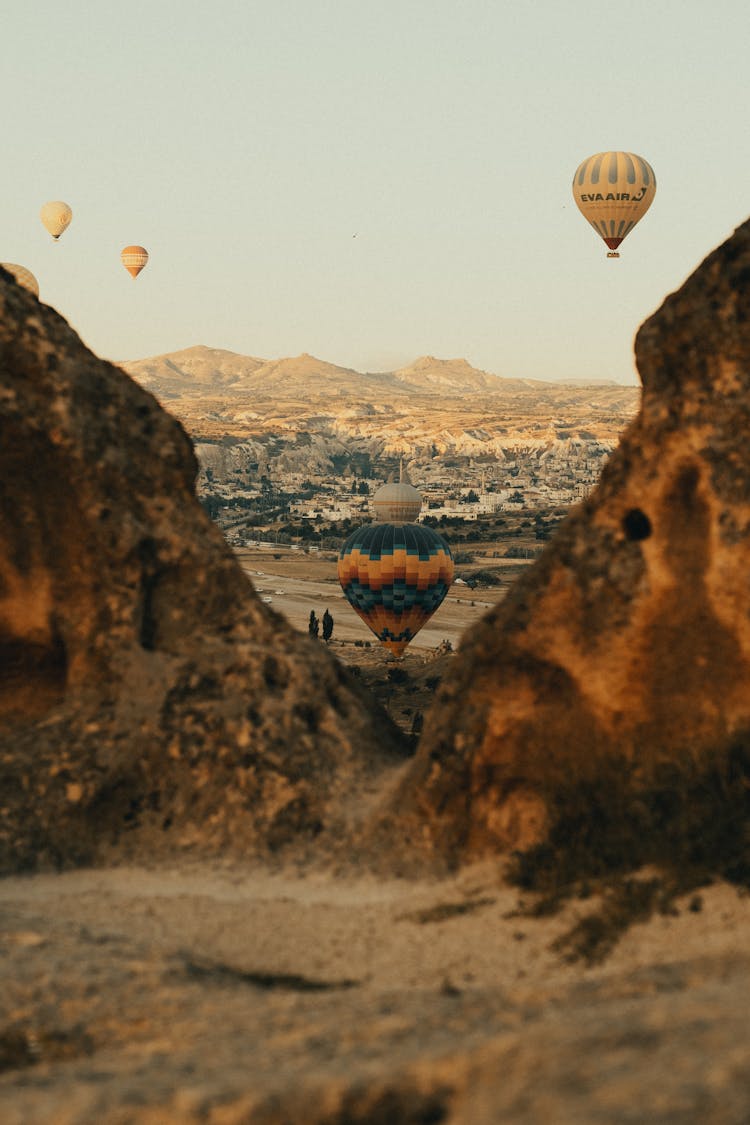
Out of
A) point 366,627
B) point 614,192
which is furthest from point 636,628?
point 614,192

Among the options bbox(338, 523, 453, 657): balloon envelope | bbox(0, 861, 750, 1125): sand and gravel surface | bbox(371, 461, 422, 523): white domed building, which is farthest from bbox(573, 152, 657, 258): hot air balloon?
bbox(0, 861, 750, 1125): sand and gravel surface

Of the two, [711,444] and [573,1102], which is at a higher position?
[711,444]

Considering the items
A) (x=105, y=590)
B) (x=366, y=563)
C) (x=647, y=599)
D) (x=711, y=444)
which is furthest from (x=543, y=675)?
(x=366, y=563)

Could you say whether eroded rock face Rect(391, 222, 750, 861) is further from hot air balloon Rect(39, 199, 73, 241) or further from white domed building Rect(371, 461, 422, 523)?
hot air balloon Rect(39, 199, 73, 241)

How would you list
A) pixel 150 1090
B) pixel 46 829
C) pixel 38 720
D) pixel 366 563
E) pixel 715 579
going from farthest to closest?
pixel 366 563, pixel 38 720, pixel 46 829, pixel 715 579, pixel 150 1090

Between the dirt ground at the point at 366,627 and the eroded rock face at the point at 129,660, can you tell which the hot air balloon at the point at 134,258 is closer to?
the dirt ground at the point at 366,627

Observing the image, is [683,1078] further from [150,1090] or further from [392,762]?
[392,762]
